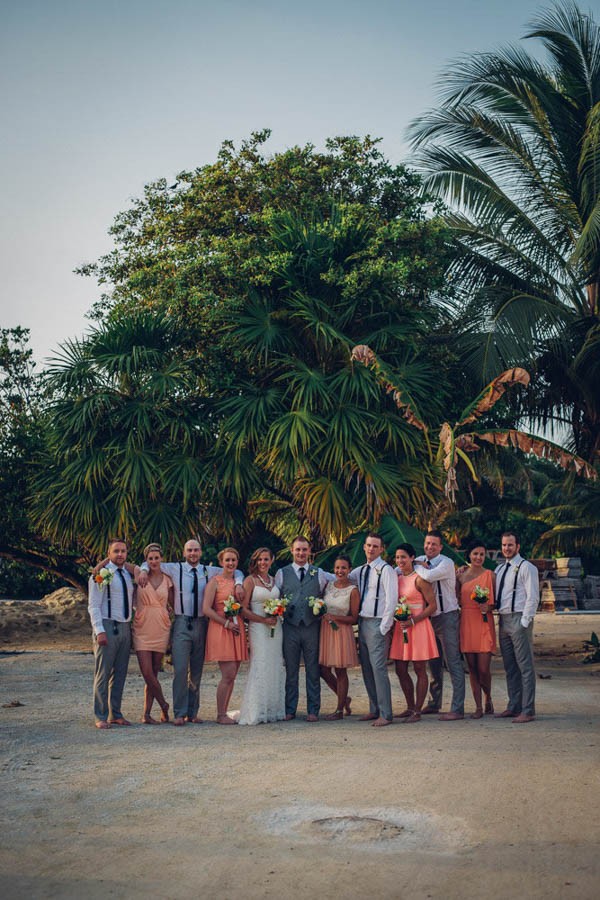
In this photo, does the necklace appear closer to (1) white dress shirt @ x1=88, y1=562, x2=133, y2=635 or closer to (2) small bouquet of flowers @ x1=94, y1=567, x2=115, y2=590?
(1) white dress shirt @ x1=88, y1=562, x2=133, y2=635

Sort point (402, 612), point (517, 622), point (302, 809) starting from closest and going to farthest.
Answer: point (302, 809) → point (402, 612) → point (517, 622)

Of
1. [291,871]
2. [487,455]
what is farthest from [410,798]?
[487,455]

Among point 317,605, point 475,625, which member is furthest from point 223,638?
point 475,625

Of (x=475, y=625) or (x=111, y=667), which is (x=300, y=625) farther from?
(x=111, y=667)

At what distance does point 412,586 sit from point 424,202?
964 cm

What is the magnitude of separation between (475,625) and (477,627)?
0.10ft

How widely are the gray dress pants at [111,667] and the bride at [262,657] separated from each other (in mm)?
1193

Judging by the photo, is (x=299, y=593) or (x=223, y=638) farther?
(x=299, y=593)

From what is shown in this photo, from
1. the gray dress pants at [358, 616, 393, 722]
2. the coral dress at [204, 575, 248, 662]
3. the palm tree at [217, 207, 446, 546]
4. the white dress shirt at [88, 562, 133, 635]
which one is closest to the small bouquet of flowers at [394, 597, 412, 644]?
the gray dress pants at [358, 616, 393, 722]

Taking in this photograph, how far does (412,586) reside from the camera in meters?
10.3

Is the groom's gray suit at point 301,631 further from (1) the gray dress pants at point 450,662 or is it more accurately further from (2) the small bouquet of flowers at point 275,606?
(1) the gray dress pants at point 450,662

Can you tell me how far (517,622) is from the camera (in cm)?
1013

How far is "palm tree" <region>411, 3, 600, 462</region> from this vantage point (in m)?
16.5

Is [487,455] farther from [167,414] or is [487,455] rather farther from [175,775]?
[175,775]
